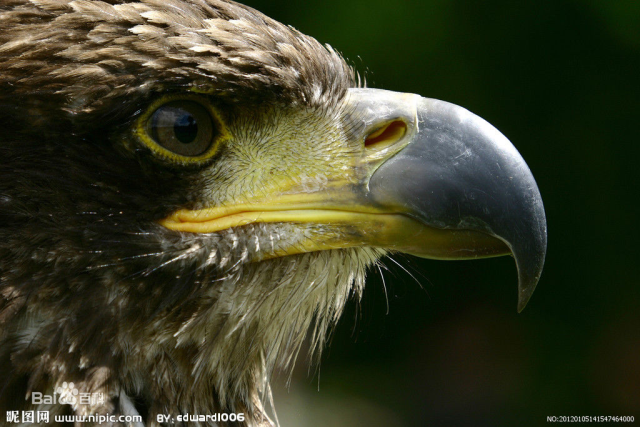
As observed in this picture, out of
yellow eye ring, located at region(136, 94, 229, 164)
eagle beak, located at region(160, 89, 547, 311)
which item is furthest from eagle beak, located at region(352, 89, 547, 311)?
yellow eye ring, located at region(136, 94, 229, 164)

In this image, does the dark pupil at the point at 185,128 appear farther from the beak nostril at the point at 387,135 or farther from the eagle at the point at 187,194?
the beak nostril at the point at 387,135

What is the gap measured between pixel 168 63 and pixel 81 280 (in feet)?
2.07

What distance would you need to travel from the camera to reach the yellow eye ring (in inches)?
81.5

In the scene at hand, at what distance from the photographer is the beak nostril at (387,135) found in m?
2.26

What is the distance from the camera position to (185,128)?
2.10 meters

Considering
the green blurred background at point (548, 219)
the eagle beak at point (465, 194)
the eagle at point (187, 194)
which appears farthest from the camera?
the green blurred background at point (548, 219)

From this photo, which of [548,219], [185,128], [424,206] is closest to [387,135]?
[424,206]

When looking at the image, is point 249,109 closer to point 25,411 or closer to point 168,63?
point 168,63

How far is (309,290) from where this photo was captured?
7.70 feet

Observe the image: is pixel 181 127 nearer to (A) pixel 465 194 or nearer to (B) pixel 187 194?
(B) pixel 187 194

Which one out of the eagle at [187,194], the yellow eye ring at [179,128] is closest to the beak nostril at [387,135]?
the eagle at [187,194]

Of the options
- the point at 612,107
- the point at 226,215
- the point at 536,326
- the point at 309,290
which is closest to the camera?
the point at 226,215

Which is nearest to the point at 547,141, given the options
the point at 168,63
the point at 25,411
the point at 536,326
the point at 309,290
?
the point at 536,326

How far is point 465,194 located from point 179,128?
0.82 meters
